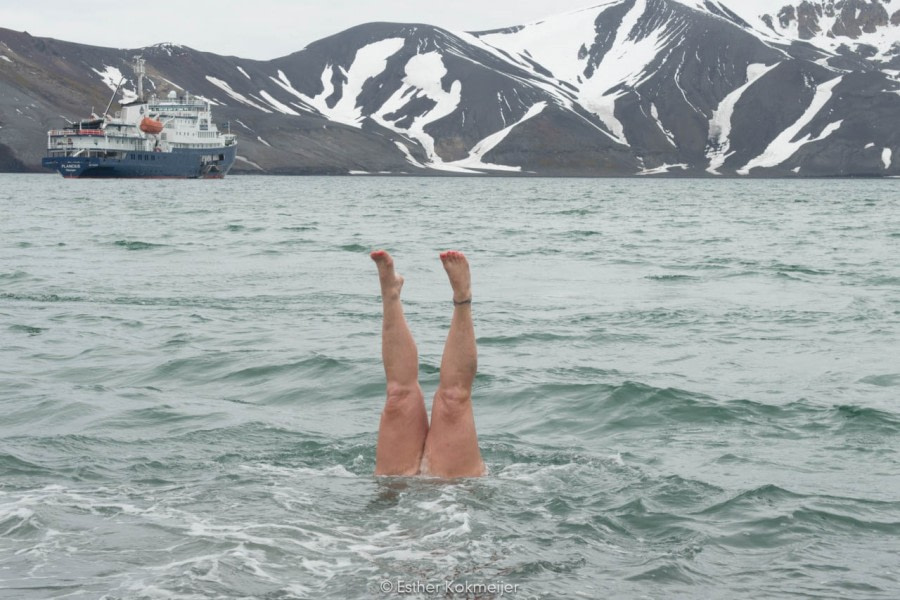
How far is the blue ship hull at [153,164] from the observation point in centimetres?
14388

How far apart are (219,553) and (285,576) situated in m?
0.62

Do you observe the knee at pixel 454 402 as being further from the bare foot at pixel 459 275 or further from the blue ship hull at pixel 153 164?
the blue ship hull at pixel 153 164

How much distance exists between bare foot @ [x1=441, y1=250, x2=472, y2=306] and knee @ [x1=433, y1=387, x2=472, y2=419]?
669 mm

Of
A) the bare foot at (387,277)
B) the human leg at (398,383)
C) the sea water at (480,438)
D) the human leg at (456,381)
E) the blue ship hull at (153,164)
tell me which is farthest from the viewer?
the blue ship hull at (153,164)

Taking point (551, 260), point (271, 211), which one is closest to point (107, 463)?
point (551, 260)

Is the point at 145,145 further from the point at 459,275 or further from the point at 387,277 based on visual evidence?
the point at 459,275

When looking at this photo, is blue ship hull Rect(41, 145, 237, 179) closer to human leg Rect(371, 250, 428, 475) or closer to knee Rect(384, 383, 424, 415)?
human leg Rect(371, 250, 428, 475)

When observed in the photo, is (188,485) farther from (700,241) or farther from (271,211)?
(271,211)

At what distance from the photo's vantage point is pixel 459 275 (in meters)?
8.32

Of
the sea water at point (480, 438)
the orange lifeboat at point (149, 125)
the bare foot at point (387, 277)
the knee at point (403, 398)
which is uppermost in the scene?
the orange lifeboat at point (149, 125)

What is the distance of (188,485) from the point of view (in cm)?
938

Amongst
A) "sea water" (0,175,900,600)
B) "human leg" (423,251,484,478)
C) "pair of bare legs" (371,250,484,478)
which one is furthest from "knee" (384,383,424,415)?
"sea water" (0,175,900,600)

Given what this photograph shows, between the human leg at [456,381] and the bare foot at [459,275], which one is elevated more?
the bare foot at [459,275]

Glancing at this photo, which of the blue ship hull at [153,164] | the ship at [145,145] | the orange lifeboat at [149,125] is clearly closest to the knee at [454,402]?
Result: the blue ship hull at [153,164]
